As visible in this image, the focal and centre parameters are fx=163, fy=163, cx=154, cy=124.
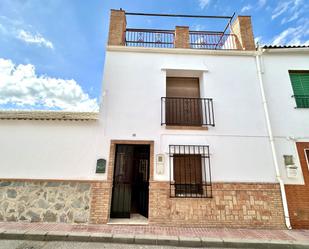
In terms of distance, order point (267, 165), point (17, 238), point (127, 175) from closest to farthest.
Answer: point (17, 238)
point (267, 165)
point (127, 175)

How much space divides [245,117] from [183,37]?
4.21 metres

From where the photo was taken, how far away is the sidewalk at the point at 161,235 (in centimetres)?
409

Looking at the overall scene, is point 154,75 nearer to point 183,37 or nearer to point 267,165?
point 183,37

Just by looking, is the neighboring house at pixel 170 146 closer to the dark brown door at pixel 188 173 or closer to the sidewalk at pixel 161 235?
the dark brown door at pixel 188 173

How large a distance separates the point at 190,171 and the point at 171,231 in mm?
2052

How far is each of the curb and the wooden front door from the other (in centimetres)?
141

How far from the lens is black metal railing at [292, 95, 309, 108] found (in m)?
6.36

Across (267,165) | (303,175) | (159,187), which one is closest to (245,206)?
(267,165)

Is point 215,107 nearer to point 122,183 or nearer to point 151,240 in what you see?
point 122,183

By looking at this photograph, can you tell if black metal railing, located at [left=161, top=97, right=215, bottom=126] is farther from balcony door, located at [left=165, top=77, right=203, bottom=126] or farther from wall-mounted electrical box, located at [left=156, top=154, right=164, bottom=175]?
wall-mounted electrical box, located at [left=156, top=154, right=164, bottom=175]

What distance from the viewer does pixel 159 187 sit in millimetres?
5301

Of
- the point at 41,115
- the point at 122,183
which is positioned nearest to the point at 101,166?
the point at 122,183

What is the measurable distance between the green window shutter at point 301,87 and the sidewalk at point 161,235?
4.55 meters

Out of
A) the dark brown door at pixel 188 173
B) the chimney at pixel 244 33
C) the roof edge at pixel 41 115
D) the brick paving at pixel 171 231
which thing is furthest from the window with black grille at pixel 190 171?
the chimney at pixel 244 33
